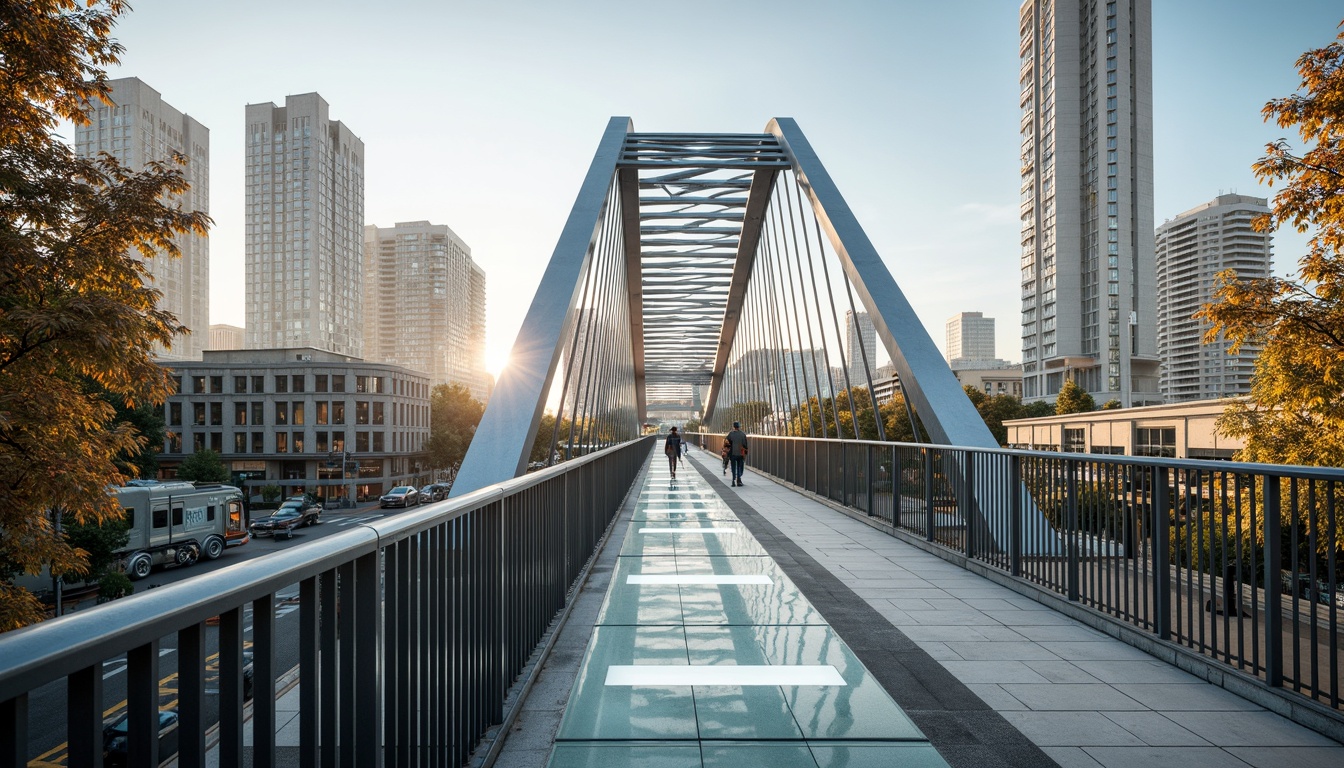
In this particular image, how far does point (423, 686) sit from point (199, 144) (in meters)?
121

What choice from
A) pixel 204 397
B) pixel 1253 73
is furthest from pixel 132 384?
pixel 204 397

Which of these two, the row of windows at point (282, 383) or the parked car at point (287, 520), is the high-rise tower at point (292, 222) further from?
the parked car at point (287, 520)

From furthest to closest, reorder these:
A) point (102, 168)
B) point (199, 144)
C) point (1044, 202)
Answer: point (199, 144), point (1044, 202), point (102, 168)

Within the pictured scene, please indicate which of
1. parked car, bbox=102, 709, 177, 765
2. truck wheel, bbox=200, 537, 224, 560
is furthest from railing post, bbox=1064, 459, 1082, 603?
truck wheel, bbox=200, 537, 224, 560

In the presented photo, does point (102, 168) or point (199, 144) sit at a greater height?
point (199, 144)

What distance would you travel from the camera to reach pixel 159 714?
1.10m

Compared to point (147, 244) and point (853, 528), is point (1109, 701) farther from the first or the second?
point (147, 244)

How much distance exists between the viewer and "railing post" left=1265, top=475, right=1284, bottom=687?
3.16m

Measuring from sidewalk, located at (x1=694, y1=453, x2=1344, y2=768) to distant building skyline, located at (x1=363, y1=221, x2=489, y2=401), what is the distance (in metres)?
165

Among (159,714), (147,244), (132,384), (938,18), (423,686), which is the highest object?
(938,18)

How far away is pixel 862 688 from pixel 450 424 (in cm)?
7172

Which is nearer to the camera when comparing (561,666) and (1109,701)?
(1109,701)

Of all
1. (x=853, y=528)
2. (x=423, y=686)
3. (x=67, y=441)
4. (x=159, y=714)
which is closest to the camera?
(x=159, y=714)

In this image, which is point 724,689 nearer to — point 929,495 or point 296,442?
point 929,495
